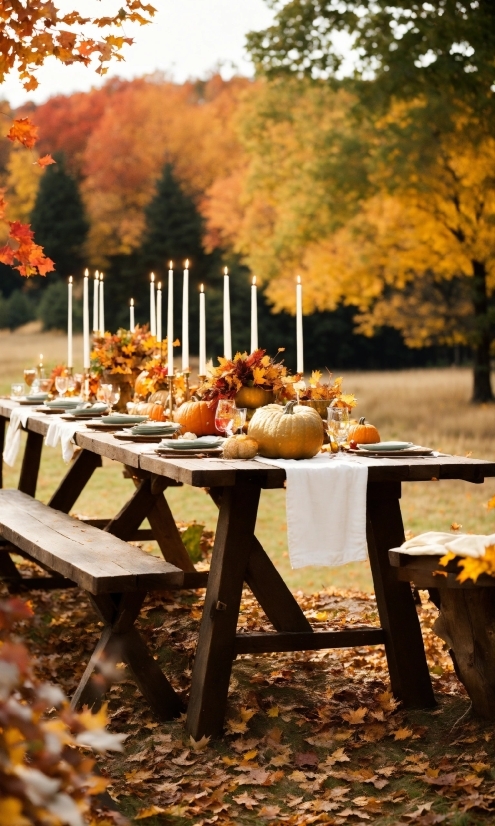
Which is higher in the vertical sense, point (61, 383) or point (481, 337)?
point (481, 337)

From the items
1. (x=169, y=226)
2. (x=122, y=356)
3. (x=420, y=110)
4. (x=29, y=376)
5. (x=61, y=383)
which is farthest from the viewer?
(x=169, y=226)

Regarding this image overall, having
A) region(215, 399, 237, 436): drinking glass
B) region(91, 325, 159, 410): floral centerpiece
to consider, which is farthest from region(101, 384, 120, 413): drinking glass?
region(215, 399, 237, 436): drinking glass

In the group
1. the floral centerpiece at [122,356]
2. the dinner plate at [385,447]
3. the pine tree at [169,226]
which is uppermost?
the pine tree at [169,226]

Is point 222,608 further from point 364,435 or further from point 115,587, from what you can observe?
point 364,435

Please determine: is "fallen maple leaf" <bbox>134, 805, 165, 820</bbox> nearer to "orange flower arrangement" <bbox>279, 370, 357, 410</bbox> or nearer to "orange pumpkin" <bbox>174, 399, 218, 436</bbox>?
"orange pumpkin" <bbox>174, 399, 218, 436</bbox>

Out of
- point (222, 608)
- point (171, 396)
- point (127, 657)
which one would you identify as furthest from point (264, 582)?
point (171, 396)

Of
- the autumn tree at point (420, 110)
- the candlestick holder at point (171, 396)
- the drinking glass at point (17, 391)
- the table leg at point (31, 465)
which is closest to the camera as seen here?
the candlestick holder at point (171, 396)

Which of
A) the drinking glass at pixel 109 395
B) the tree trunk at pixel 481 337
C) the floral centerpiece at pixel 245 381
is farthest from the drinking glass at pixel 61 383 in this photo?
the tree trunk at pixel 481 337

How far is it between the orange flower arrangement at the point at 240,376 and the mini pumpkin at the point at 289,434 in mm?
719

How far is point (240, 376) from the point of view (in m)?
5.36

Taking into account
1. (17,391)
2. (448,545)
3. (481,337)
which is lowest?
(448,545)

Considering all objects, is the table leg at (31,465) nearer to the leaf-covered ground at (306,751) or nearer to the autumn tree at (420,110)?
the leaf-covered ground at (306,751)

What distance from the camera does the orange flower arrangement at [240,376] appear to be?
5.34m

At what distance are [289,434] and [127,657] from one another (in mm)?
1166
